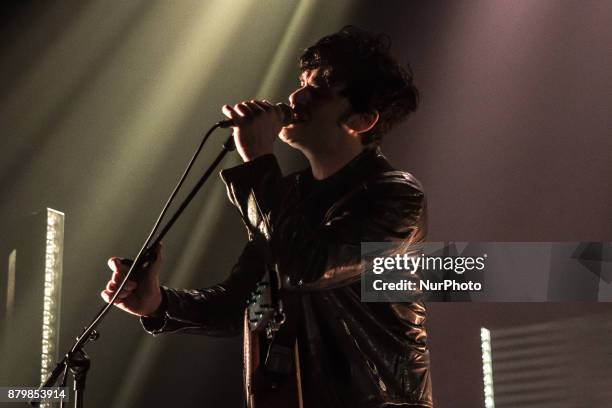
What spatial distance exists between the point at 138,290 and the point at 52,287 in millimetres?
1481

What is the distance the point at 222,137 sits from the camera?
10.9ft

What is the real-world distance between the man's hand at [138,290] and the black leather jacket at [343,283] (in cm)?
6

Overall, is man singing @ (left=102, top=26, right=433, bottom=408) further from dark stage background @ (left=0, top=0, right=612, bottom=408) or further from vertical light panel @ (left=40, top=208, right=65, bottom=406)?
vertical light panel @ (left=40, top=208, right=65, bottom=406)

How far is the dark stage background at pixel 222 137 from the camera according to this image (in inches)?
111

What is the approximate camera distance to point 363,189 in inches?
66.4

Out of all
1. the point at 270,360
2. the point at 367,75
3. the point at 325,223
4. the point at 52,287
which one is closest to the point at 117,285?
the point at 270,360

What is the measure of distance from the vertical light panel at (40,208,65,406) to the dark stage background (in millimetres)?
102

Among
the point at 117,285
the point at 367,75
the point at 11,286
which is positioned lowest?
the point at 117,285

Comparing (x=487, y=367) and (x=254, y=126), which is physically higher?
(x=254, y=126)

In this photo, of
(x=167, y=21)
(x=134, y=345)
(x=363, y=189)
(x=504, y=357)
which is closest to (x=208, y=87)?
(x=167, y=21)

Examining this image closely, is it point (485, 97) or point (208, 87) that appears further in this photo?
point (208, 87)

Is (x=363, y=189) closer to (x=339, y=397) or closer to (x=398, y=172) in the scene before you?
(x=398, y=172)

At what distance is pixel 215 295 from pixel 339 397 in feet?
1.45

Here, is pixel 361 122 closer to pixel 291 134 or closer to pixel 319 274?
pixel 291 134
